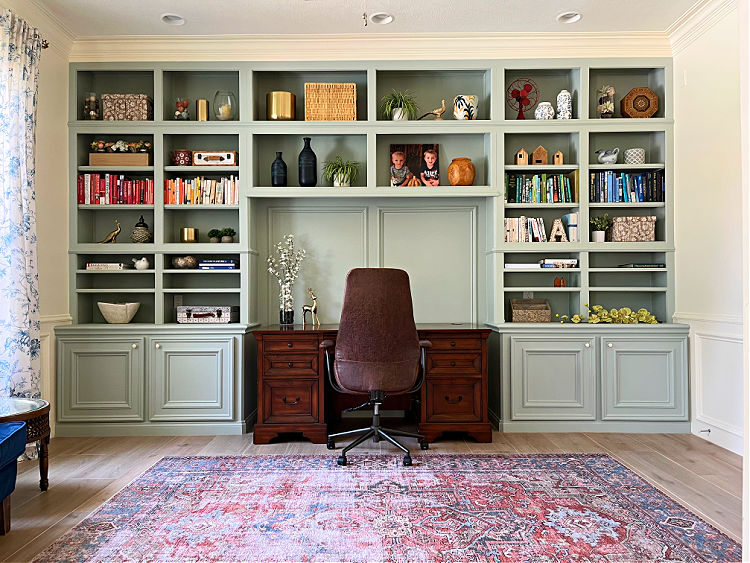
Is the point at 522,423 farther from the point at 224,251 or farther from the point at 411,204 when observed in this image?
the point at 224,251

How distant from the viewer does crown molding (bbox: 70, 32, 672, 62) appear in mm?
4449

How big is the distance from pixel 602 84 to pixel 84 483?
187 inches

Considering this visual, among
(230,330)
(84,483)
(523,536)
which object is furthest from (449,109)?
(84,483)

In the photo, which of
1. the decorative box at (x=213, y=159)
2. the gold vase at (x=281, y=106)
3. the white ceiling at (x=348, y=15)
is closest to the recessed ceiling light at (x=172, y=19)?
the white ceiling at (x=348, y=15)

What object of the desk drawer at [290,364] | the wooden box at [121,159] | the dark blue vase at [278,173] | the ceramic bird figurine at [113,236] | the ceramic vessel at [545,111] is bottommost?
the desk drawer at [290,364]

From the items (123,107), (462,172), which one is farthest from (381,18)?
(123,107)

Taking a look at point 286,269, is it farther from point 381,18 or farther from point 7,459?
point 7,459

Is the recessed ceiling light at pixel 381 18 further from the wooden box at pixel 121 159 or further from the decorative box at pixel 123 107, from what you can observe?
the wooden box at pixel 121 159

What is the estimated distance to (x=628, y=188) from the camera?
452 centimetres

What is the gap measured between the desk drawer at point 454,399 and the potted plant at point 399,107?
206 cm

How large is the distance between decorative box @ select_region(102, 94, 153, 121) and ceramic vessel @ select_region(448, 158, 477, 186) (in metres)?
2.48

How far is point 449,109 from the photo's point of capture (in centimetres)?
476

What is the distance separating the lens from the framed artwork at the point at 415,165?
4613 millimetres

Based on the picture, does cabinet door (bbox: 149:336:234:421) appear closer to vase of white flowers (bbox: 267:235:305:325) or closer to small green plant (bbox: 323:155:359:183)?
vase of white flowers (bbox: 267:235:305:325)
